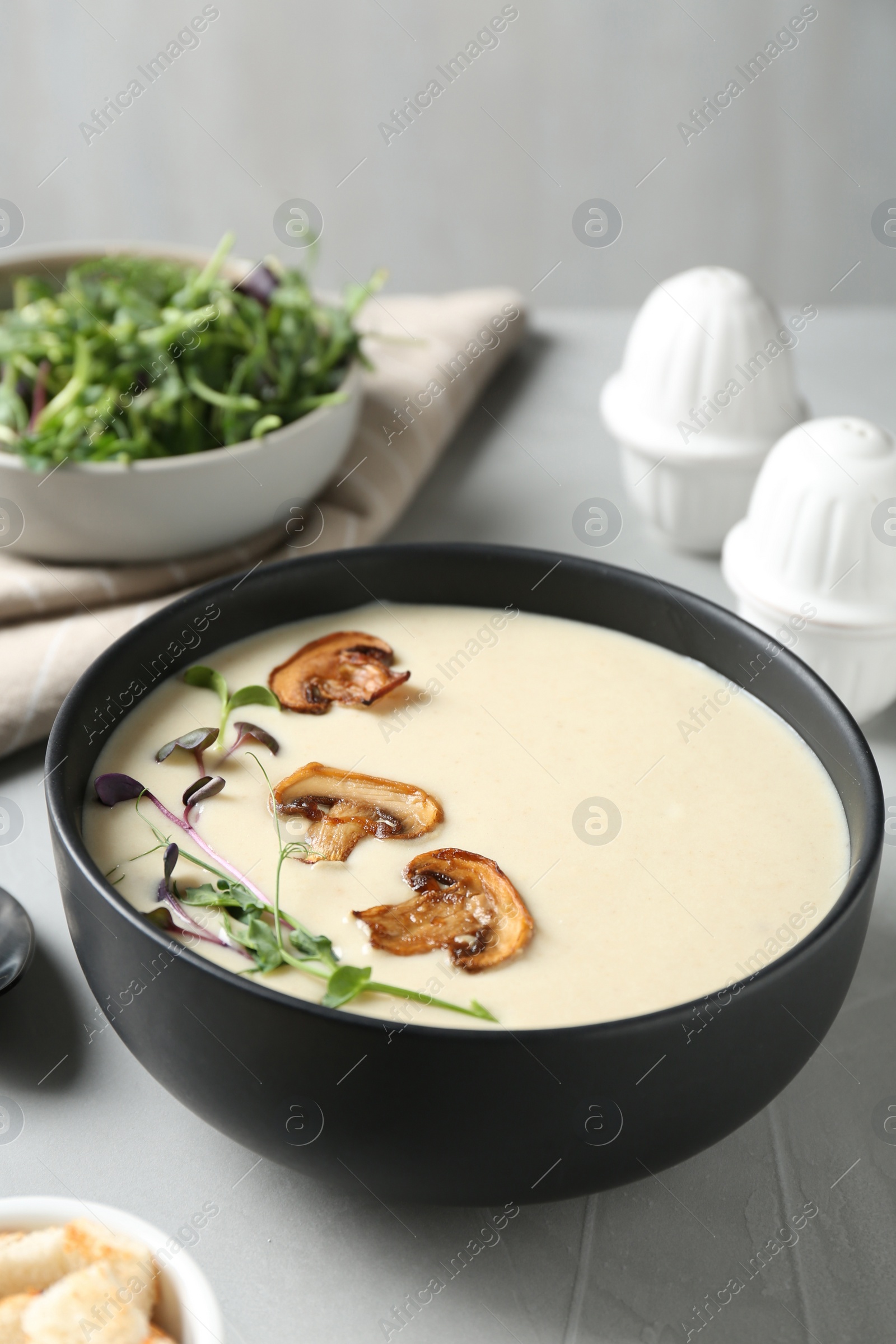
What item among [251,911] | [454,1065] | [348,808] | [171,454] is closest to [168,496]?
[171,454]

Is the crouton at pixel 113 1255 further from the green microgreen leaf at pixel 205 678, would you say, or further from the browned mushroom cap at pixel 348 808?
the green microgreen leaf at pixel 205 678

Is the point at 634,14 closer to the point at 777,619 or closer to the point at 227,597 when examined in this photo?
the point at 777,619

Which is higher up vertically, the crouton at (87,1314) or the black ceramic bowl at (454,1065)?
the black ceramic bowl at (454,1065)

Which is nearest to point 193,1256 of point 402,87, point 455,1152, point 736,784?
point 455,1152

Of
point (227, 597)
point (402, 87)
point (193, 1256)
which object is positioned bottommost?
point (193, 1256)

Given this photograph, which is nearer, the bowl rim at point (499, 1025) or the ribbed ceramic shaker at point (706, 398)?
the bowl rim at point (499, 1025)

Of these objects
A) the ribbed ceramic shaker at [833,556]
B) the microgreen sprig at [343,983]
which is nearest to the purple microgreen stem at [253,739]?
the microgreen sprig at [343,983]
